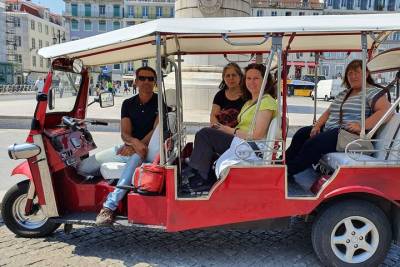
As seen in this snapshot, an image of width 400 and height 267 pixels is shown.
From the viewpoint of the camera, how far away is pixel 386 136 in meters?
3.81

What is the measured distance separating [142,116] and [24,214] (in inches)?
63.0

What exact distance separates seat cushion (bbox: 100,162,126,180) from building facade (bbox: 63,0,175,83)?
69.0 metres

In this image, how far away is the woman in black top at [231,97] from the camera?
15.6 ft

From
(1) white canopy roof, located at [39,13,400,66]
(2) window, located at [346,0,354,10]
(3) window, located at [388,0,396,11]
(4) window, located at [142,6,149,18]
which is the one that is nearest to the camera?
(1) white canopy roof, located at [39,13,400,66]

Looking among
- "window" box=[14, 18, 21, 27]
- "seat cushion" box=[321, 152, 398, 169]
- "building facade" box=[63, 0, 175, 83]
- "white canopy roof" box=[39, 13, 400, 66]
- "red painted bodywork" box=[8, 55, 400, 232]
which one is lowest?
"red painted bodywork" box=[8, 55, 400, 232]

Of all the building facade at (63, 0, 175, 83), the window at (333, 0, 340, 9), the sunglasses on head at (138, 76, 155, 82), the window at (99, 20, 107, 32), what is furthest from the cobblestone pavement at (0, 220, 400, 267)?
the window at (99, 20, 107, 32)

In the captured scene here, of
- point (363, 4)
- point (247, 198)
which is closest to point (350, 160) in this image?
point (247, 198)

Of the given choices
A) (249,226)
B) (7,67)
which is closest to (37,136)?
(249,226)

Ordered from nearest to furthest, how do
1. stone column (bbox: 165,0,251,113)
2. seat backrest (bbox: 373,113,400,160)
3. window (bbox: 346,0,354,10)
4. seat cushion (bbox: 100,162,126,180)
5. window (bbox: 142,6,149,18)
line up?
1. seat backrest (bbox: 373,113,400,160)
2. seat cushion (bbox: 100,162,126,180)
3. stone column (bbox: 165,0,251,113)
4. window (bbox: 346,0,354,10)
5. window (bbox: 142,6,149,18)

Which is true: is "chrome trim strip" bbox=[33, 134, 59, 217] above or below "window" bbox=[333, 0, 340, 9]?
below

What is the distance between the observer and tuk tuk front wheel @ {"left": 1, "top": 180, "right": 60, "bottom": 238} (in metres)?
4.27

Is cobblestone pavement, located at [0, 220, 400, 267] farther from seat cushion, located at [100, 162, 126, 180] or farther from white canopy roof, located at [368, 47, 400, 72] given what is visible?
white canopy roof, located at [368, 47, 400, 72]

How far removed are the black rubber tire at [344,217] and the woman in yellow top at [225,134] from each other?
2.99 ft

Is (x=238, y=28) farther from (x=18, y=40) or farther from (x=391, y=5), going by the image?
(x=18, y=40)
